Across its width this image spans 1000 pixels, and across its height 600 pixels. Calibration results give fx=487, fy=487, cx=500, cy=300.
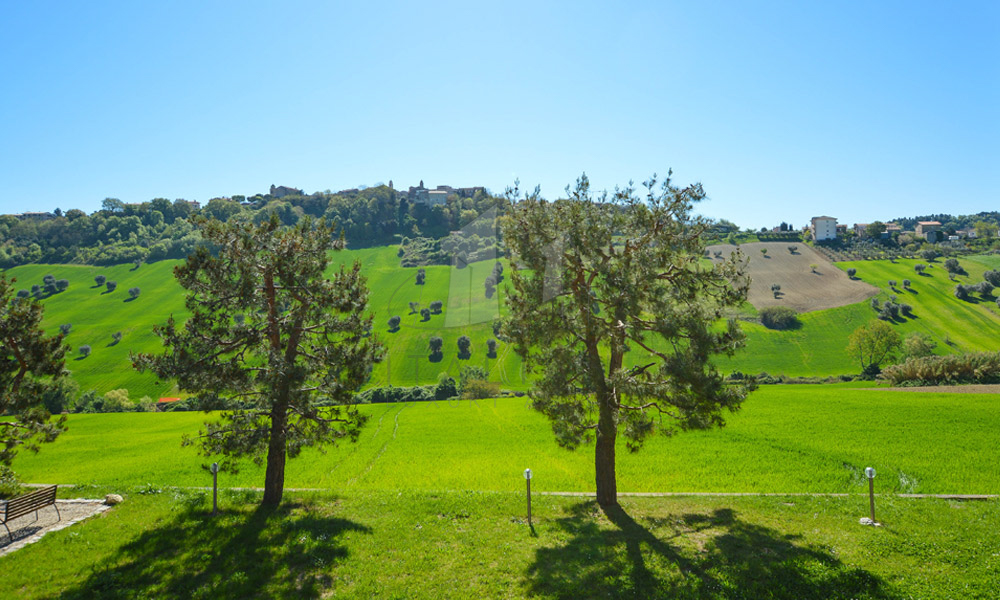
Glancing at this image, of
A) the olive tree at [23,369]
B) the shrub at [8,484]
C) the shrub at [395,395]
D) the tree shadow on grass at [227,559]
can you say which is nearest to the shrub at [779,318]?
the shrub at [395,395]

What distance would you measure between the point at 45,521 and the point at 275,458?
6.33m

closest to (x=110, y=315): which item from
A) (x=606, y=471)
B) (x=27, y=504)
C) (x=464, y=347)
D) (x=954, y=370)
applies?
(x=464, y=347)

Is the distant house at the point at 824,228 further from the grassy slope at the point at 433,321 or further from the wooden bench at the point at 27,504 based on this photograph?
the wooden bench at the point at 27,504

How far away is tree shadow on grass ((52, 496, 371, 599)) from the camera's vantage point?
995cm

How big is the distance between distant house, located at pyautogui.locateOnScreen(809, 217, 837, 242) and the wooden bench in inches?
6743

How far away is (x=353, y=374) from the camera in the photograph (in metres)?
15.6

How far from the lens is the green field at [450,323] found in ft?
245

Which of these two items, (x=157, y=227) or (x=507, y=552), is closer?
(x=507, y=552)

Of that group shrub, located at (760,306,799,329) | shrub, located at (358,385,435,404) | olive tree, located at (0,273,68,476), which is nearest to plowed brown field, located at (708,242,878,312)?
shrub, located at (760,306,799,329)

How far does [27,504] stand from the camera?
Answer: 13.6 m

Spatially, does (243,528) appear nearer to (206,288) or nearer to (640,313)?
(206,288)

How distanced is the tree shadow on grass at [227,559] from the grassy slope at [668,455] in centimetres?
583

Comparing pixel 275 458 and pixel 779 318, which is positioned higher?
pixel 779 318

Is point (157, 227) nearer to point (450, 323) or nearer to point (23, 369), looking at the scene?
point (450, 323)
